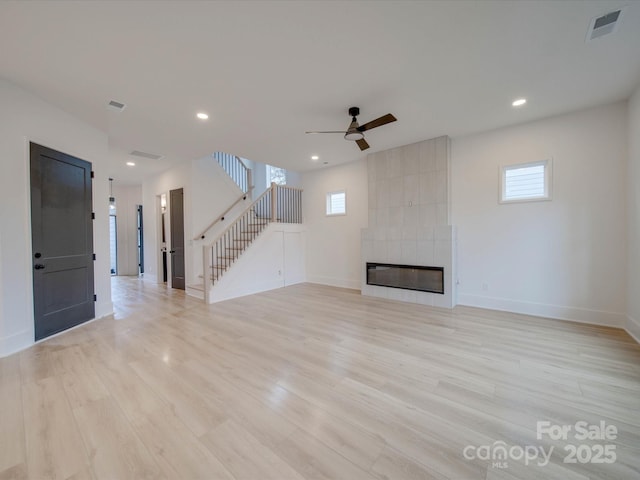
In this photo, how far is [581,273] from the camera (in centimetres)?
380

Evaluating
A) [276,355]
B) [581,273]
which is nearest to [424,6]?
[276,355]

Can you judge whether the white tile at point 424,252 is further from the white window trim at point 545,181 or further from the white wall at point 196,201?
the white wall at point 196,201

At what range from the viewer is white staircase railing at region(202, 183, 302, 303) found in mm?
5301

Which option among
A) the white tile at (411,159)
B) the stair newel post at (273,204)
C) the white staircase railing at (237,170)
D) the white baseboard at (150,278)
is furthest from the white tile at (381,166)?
the white baseboard at (150,278)

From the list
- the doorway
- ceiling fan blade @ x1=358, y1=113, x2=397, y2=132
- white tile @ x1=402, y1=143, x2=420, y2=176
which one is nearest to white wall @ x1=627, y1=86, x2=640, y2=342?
white tile @ x1=402, y1=143, x2=420, y2=176

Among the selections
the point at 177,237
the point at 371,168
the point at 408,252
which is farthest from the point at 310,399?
the point at 177,237

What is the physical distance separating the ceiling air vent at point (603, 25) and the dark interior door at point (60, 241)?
6142mm

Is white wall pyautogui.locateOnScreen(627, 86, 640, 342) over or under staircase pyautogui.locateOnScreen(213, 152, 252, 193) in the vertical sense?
under

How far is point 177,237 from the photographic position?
661 centimetres

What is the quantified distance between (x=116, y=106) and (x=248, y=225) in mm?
3522

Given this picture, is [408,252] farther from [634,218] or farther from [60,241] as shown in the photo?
[60,241]

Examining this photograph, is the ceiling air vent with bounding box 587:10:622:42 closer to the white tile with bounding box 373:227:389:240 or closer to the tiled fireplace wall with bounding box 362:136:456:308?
the tiled fireplace wall with bounding box 362:136:456:308

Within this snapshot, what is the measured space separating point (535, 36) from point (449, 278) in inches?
137

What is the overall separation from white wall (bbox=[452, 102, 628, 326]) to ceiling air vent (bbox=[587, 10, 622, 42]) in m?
1.99
